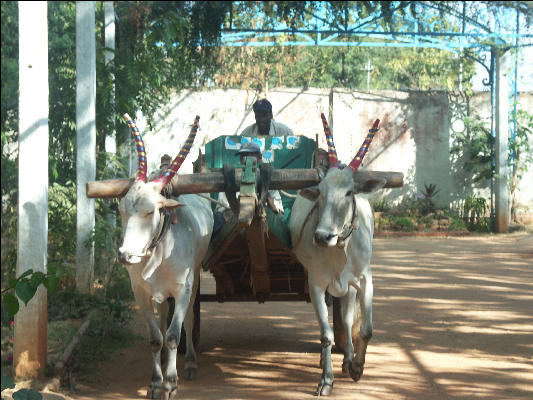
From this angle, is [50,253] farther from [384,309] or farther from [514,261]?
[514,261]

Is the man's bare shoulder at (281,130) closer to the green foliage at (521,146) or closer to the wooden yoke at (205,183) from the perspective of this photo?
the wooden yoke at (205,183)

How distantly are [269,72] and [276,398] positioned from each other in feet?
46.5

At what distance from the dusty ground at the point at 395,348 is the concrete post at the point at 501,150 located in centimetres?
465

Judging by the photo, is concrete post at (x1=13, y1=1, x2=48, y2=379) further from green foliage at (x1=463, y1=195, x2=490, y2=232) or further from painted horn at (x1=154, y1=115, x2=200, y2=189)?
green foliage at (x1=463, y1=195, x2=490, y2=232)

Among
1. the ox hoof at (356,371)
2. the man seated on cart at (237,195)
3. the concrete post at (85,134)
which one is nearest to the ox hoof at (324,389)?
the ox hoof at (356,371)

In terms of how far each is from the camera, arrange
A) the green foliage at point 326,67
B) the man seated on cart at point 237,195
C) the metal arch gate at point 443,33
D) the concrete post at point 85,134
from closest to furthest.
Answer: the man seated on cart at point 237,195
the concrete post at point 85,134
the metal arch gate at point 443,33
the green foliage at point 326,67

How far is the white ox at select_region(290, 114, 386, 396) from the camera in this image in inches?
181

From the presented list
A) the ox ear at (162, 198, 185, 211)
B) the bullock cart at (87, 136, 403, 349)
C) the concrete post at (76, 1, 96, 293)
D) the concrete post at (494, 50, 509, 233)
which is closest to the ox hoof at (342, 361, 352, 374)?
the bullock cart at (87, 136, 403, 349)

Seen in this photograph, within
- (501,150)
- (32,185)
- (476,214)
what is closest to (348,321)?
(32,185)

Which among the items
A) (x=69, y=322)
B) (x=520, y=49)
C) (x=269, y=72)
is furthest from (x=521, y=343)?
(x=269, y=72)

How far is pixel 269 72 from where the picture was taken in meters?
18.2

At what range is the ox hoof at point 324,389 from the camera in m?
4.79

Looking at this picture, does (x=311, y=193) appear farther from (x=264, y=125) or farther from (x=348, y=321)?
(x=264, y=125)

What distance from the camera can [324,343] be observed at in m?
Answer: 4.97
